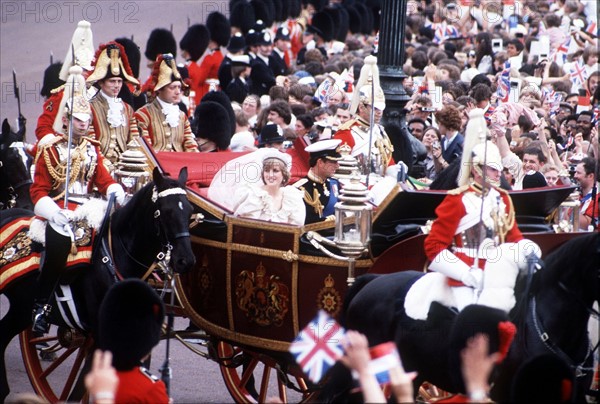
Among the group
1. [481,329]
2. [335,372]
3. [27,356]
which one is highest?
[481,329]

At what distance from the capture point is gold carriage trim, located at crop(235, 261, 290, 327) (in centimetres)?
772

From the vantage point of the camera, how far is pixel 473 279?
6.48 metres

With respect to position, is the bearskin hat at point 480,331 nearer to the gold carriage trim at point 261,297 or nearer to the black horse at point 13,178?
the gold carriage trim at point 261,297

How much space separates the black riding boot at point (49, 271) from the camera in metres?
7.56

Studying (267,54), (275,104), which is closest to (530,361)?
(275,104)

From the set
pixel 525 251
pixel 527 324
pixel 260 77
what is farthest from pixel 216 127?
pixel 260 77

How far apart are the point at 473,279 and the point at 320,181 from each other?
2.25 meters

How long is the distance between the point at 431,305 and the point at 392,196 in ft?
3.02

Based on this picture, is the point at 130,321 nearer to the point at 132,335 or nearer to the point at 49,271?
the point at 132,335

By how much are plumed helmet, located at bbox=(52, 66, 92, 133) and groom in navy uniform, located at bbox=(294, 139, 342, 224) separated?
1.53 m

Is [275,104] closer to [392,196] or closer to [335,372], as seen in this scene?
[392,196]

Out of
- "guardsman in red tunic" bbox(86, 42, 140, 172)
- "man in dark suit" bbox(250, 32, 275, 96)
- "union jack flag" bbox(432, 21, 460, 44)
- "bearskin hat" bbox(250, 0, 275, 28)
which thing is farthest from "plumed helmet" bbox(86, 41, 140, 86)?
"union jack flag" bbox(432, 21, 460, 44)

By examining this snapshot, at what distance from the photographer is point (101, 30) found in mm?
22000

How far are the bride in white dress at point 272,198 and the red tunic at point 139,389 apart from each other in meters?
2.74
